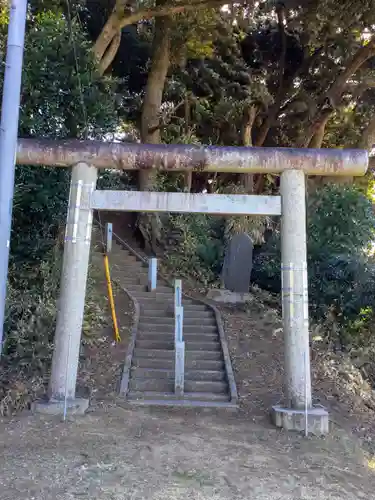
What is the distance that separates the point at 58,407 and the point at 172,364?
9.08ft

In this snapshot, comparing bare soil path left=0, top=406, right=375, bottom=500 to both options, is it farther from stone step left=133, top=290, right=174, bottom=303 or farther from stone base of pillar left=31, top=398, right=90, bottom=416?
stone step left=133, top=290, right=174, bottom=303

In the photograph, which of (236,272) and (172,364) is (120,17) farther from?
(172,364)

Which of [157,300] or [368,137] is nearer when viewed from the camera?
[157,300]

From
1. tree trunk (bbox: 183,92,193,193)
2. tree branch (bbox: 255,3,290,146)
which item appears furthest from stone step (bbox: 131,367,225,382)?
tree branch (bbox: 255,3,290,146)

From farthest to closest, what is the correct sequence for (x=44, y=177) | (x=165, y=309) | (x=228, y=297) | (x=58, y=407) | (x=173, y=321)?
(x=228, y=297)
(x=165, y=309)
(x=173, y=321)
(x=44, y=177)
(x=58, y=407)

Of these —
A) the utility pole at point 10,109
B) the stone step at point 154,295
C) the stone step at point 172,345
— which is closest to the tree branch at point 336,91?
the stone step at point 154,295

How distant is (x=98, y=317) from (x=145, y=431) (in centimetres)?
396

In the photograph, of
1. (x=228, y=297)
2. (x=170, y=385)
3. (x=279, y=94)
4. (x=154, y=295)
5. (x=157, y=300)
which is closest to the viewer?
(x=170, y=385)

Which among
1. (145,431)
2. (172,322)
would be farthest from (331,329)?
(145,431)

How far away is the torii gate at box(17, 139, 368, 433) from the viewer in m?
7.08

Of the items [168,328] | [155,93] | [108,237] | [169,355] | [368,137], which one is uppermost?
[155,93]

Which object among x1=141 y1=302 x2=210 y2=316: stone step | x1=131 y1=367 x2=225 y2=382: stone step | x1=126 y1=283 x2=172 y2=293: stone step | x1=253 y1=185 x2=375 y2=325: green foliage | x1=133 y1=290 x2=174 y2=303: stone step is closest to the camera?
x1=131 y1=367 x2=225 y2=382: stone step

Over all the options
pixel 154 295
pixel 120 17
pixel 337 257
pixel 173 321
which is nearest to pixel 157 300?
pixel 154 295

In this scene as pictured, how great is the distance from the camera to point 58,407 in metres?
6.82
